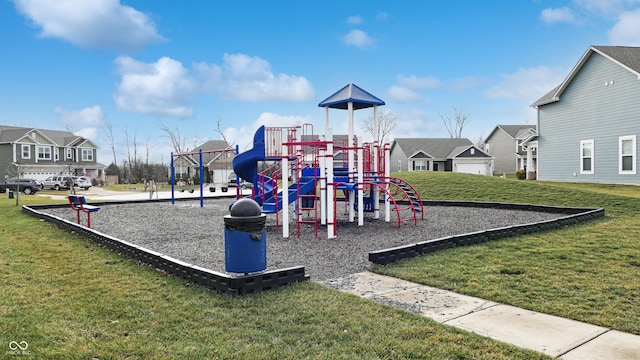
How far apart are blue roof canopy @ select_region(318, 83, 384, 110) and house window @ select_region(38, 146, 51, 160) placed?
47709mm

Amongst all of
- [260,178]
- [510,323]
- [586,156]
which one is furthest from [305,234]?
[586,156]

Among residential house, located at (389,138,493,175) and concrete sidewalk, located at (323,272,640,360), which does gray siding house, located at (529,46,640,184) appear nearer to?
concrete sidewalk, located at (323,272,640,360)

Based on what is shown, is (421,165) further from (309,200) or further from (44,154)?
(44,154)

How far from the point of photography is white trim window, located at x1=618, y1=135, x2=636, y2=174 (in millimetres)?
20828

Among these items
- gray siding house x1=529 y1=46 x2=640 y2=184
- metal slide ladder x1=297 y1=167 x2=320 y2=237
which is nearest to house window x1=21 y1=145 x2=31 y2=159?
metal slide ladder x1=297 y1=167 x2=320 y2=237

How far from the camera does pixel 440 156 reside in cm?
5534

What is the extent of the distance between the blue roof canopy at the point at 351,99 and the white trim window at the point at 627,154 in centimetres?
1532

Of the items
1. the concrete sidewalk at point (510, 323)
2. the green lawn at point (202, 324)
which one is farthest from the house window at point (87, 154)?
the concrete sidewalk at point (510, 323)

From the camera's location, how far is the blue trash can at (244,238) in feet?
17.6

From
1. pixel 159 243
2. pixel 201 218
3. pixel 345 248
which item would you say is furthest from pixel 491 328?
pixel 201 218

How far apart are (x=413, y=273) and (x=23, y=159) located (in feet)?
172

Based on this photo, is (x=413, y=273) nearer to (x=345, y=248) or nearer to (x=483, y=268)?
(x=483, y=268)

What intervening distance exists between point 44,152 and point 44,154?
9.0 inches

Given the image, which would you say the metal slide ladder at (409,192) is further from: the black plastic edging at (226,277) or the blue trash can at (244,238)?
the blue trash can at (244,238)
